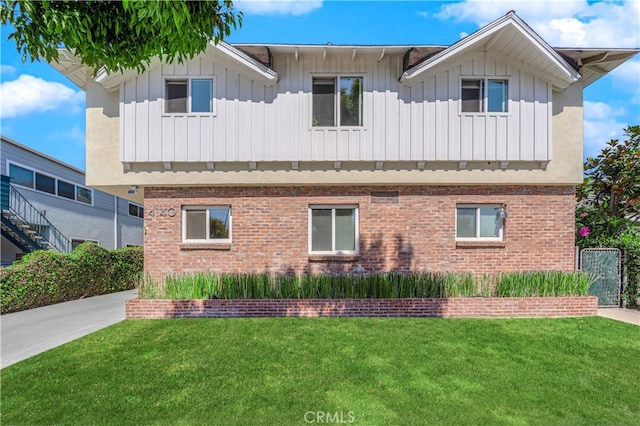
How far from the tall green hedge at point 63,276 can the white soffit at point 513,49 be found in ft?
30.8

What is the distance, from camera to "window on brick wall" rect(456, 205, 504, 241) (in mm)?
9000

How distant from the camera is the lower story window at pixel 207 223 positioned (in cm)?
894

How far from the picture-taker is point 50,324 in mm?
7219

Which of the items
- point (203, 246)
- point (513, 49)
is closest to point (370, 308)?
point (203, 246)

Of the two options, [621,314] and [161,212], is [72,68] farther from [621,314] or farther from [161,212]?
[621,314]

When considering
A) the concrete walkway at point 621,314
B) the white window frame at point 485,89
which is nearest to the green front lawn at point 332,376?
the concrete walkway at point 621,314

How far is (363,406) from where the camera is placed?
3867 millimetres

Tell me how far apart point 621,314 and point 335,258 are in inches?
284

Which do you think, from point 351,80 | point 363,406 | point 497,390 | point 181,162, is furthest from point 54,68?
point 497,390

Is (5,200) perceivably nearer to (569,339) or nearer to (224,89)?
(224,89)

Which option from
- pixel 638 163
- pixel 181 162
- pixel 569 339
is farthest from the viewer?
pixel 638 163

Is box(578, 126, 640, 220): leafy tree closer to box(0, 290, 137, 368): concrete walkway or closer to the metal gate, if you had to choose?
the metal gate

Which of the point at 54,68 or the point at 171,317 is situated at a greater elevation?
the point at 54,68

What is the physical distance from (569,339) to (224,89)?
9.50 metres
